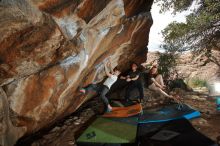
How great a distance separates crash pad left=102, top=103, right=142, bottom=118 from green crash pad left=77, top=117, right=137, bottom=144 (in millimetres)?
556

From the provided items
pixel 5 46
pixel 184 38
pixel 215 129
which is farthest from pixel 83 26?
pixel 184 38

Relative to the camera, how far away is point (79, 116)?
27.1 ft

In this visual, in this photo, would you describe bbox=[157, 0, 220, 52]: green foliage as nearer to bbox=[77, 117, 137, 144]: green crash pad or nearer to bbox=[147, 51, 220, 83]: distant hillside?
bbox=[77, 117, 137, 144]: green crash pad

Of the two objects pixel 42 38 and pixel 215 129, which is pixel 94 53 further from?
pixel 215 129

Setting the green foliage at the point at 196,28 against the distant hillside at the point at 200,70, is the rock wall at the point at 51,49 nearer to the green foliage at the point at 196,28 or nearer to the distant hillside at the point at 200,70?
the green foliage at the point at 196,28

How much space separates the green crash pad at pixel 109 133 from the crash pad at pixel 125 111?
0.56 m

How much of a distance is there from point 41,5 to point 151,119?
4495mm

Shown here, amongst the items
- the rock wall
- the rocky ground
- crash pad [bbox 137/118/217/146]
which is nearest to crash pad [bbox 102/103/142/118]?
the rocky ground

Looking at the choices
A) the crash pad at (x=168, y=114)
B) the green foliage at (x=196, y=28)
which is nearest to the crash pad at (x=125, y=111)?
the crash pad at (x=168, y=114)

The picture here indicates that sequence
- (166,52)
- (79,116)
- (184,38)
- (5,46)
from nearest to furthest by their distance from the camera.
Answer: (5,46), (79,116), (184,38), (166,52)

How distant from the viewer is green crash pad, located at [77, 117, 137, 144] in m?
5.54

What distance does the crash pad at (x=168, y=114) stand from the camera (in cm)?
656

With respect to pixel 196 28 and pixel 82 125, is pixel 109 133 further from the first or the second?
pixel 196 28

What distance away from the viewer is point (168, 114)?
271 inches
